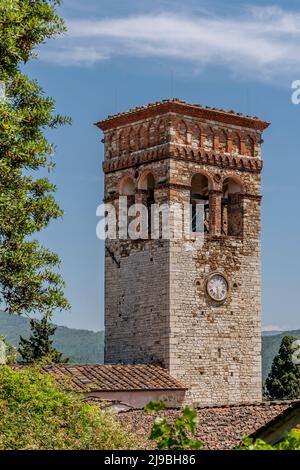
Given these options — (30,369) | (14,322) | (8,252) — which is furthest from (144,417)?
(14,322)

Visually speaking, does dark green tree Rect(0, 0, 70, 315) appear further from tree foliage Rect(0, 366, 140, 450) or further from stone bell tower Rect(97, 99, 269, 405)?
stone bell tower Rect(97, 99, 269, 405)

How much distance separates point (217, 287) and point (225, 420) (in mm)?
8913

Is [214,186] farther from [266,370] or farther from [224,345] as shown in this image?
[266,370]

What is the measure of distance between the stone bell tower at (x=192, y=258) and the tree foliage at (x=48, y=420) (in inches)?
459

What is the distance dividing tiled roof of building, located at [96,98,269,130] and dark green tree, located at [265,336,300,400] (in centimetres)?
968

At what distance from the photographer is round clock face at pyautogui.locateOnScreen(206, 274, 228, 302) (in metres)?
27.1

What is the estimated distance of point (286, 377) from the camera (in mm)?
35656

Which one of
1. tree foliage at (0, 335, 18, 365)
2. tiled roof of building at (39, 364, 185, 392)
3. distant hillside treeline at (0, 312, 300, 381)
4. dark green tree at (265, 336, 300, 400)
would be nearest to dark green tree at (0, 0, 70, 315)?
tree foliage at (0, 335, 18, 365)

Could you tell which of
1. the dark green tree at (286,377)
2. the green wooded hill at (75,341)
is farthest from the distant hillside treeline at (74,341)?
the dark green tree at (286,377)

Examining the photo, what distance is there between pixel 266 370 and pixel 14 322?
65890 mm

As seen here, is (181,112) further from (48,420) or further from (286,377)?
(48,420)

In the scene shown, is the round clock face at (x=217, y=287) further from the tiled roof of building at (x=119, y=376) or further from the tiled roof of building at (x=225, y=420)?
the tiled roof of building at (x=225, y=420)

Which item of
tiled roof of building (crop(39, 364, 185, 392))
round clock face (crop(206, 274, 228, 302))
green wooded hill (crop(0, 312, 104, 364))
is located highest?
green wooded hill (crop(0, 312, 104, 364))
